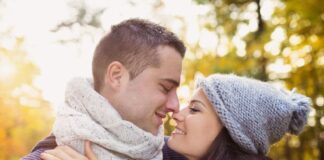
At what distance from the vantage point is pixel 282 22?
255 inches

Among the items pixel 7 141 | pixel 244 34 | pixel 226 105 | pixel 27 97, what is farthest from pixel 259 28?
pixel 226 105

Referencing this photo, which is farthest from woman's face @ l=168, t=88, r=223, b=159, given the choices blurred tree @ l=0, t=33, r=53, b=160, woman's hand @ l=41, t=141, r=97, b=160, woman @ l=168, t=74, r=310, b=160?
blurred tree @ l=0, t=33, r=53, b=160

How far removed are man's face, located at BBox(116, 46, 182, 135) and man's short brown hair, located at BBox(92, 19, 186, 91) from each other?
0.08ft

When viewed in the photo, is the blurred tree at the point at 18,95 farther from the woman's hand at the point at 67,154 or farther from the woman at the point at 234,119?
the woman's hand at the point at 67,154

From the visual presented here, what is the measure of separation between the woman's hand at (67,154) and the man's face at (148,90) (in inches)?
7.8

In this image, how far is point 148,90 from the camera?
7.38 feet

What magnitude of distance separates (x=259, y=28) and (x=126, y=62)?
4.70m

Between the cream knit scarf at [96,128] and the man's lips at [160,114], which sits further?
the man's lips at [160,114]

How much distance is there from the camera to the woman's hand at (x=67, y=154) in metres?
2.10

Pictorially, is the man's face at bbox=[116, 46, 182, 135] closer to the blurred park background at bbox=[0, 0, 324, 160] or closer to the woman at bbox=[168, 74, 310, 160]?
the woman at bbox=[168, 74, 310, 160]

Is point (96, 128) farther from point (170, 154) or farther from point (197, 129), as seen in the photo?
point (170, 154)

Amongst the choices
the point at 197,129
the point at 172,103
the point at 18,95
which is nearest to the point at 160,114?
the point at 172,103

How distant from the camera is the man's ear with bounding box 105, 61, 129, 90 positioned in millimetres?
2258

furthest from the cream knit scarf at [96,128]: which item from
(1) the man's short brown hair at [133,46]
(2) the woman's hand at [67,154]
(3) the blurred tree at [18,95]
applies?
(3) the blurred tree at [18,95]
